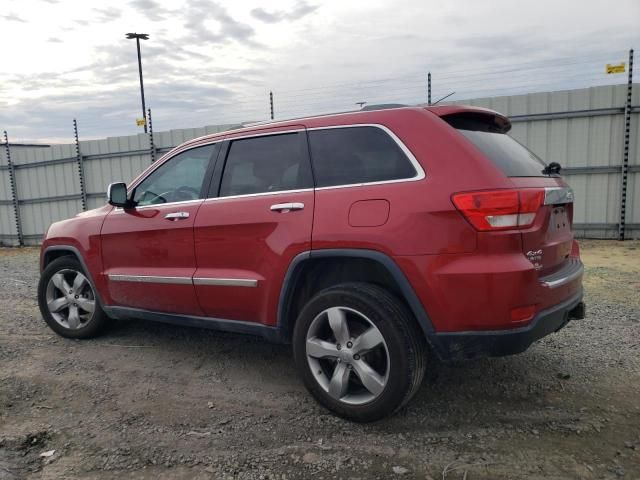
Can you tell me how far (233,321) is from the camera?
3549 millimetres

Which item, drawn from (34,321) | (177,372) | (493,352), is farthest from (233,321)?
(34,321)

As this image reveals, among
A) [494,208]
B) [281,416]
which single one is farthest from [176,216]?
[494,208]

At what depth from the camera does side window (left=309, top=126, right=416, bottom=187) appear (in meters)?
Answer: 2.90

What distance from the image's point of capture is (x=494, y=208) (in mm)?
2547

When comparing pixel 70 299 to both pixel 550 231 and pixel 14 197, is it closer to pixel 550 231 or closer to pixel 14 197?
pixel 550 231

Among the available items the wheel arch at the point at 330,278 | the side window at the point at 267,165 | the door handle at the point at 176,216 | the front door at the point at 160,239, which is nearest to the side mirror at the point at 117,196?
the front door at the point at 160,239

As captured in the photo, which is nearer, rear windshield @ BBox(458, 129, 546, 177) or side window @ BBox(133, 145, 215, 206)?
rear windshield @ BBox(458, 129, 546, 177)

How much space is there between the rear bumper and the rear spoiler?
3.92 feet

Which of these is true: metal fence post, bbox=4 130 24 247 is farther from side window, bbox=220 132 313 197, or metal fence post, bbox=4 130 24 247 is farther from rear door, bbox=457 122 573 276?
rear door, bbox=457 122 573 276

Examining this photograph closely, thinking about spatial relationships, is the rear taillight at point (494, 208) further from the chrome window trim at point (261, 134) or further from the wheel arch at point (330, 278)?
the chrome window trim at point (261, 134)

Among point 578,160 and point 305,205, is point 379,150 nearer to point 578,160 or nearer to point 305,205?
point 305,205

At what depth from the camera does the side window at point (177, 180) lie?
12.7 ft

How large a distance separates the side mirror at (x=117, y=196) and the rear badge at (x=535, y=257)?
311 centimetres

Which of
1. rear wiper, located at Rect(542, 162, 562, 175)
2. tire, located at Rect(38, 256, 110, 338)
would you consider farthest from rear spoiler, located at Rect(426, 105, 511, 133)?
tire, located at Rect(38, 256, 110, 338)
